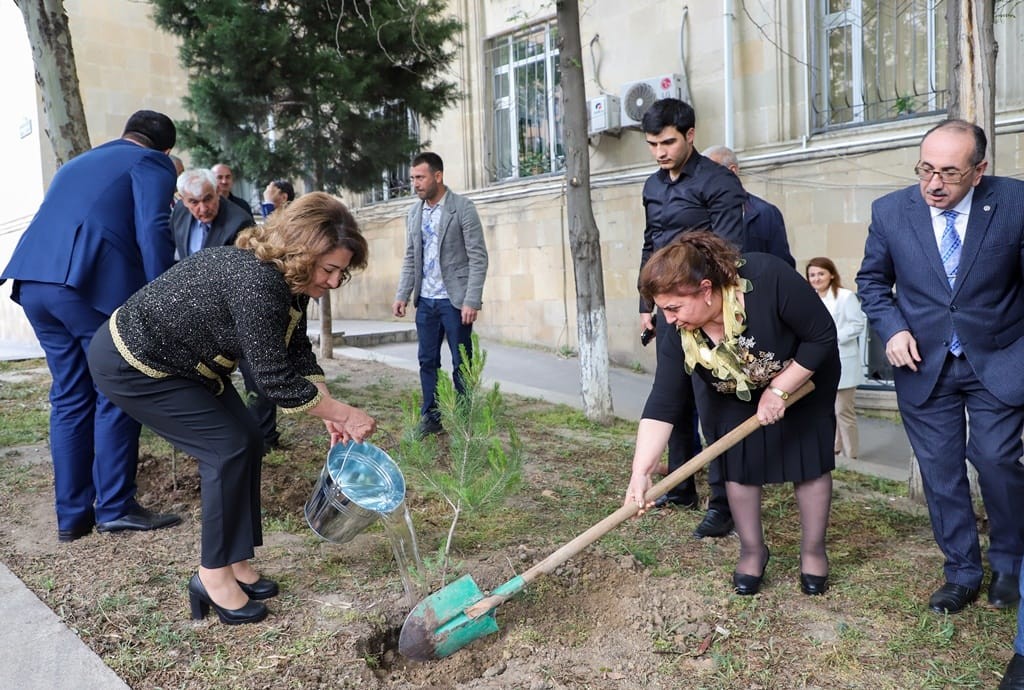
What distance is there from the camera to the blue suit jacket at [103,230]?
357 centimetres

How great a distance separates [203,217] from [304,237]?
8.37ft

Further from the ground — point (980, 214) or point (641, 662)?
point (980, 214)

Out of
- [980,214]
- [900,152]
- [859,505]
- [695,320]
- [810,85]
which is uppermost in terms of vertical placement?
[810,85]

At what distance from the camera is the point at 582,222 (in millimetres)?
6039

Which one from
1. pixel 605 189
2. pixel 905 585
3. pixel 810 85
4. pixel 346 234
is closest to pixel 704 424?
pixel 905 585

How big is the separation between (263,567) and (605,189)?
6843 mm

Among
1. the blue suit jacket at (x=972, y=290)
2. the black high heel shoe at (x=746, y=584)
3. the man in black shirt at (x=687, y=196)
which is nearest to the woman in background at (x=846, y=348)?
the man in black shirt at (x=687, y=196)

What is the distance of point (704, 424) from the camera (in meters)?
3.21

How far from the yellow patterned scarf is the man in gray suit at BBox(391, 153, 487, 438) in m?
2.63

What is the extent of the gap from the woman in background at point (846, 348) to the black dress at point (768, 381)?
8.62 feet

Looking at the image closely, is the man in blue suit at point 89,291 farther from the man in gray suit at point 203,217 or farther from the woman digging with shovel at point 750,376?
the woman digging with shovel at point 750,376

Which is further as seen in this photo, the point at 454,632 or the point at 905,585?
the point at 905,585

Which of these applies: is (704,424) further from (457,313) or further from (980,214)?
(457,313)

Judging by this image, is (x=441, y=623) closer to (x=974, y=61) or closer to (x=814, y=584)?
(x=814, y=584)
